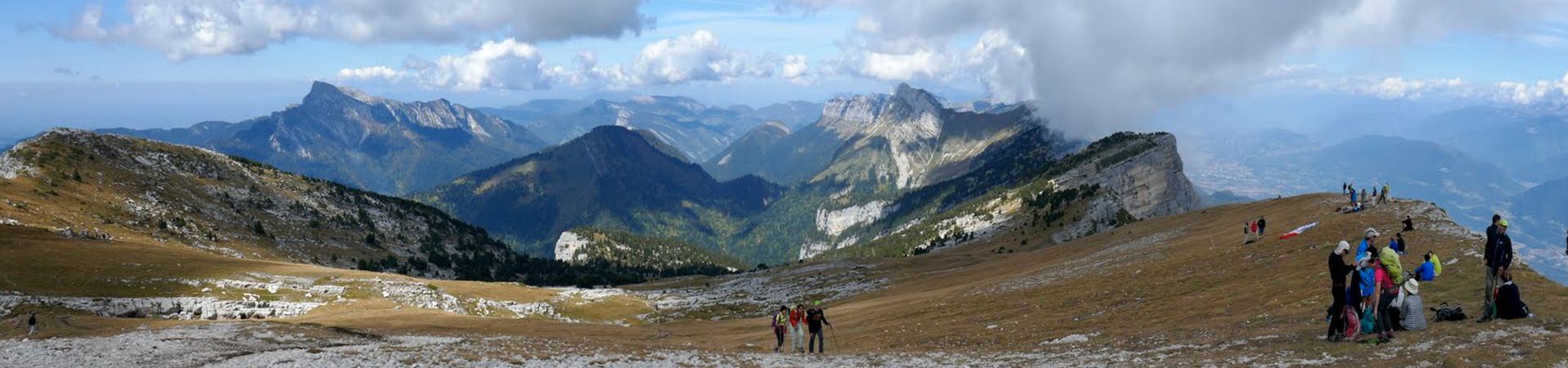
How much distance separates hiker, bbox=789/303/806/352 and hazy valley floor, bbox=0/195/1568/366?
77.8 inches

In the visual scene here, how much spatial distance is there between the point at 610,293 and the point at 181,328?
74.3m

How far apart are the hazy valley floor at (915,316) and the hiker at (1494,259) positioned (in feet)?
3.27

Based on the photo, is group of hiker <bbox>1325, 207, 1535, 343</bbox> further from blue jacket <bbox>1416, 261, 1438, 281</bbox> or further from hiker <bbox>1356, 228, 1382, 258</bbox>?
blue jacket <bbox>1416, 261, 1438, 281</bbox>

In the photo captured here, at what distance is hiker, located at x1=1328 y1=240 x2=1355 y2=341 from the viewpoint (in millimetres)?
27453

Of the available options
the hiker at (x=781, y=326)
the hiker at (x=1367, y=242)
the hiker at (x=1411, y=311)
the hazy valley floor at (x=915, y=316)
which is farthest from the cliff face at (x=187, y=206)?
the hiker at (x=1411, y=311)

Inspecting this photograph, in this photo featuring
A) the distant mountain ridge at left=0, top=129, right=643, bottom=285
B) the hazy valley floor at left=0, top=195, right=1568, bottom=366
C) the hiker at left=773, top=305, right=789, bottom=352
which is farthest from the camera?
the distant mountain ridge at left=0, top=129, right=643, bottom=285

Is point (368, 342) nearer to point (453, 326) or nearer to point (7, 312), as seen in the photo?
point (453, 326)

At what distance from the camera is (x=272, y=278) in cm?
7950

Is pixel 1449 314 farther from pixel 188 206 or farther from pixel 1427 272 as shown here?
A: pixel 188 206

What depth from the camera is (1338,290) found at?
2753 cm

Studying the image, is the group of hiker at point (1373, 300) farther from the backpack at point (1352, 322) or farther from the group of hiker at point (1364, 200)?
the group of hiker at point (1364, 200)

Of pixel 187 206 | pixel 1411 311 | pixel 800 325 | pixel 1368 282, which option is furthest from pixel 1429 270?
pixel 187 206

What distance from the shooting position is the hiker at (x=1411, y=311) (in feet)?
92.2

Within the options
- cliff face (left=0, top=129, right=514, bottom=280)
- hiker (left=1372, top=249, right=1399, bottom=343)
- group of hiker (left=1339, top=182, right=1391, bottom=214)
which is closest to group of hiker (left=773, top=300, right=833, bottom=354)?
hiker (left=1372, top=249, right=1399, bottom=343)
